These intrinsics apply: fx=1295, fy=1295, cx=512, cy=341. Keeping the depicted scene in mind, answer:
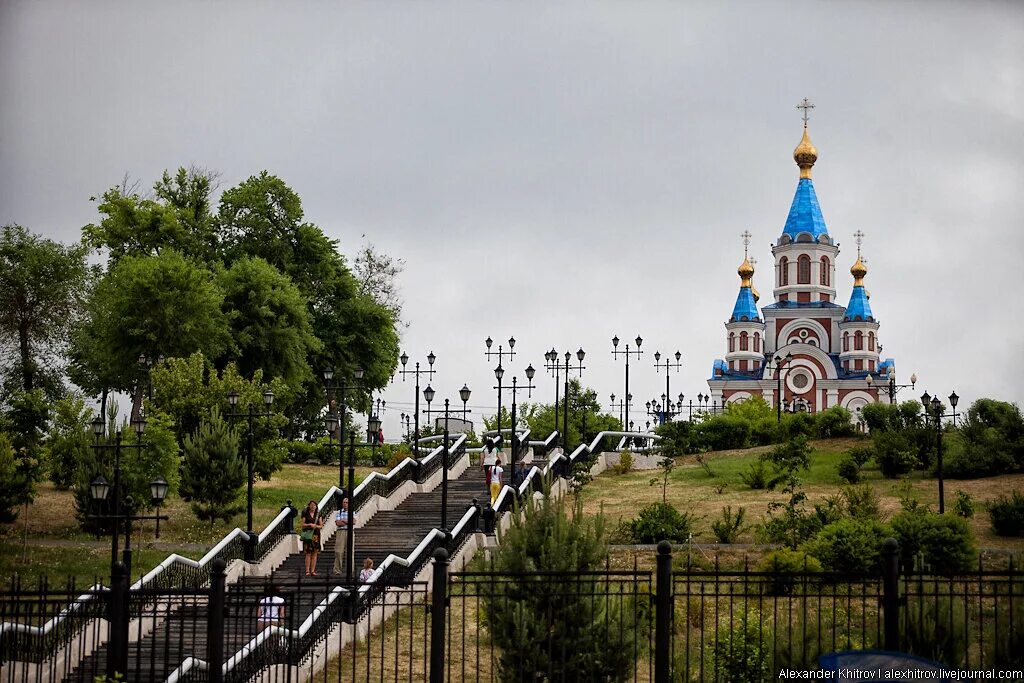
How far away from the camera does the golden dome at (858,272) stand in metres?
88.6

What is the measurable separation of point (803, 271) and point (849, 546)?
67.2m

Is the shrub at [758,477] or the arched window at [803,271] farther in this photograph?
the arched window at [803,271]

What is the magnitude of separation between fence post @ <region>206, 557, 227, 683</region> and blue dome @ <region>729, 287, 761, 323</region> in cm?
7913

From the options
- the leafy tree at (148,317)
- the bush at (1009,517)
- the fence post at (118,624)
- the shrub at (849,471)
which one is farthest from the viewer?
the leafy tree at (148,317)

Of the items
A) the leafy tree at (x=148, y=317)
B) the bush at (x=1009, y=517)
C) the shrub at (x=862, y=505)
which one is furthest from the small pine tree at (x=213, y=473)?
the bush at (x=1009, y=517)

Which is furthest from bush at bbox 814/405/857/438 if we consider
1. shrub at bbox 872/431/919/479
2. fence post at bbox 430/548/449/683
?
fence post at bbox 430/548/449/683

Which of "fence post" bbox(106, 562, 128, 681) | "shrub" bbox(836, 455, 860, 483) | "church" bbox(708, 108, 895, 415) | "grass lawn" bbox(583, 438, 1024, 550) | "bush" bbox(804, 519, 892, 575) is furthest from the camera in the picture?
"church" bbox(708, 108, 895, 415)

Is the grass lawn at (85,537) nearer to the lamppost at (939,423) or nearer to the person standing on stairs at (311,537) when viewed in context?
the person standing on stairs at (311,537)

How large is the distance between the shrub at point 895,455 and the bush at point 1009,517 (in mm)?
7662

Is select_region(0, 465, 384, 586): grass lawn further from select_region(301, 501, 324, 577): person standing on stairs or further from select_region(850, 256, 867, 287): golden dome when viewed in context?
select_region(850, 256, 867, 287): golden dome

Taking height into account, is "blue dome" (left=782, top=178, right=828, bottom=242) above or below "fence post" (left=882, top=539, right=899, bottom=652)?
above

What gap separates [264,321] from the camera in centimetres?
4600

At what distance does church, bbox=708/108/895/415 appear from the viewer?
284ft

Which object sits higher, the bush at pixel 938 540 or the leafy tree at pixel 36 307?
the leafy tree at pixel 36 307
